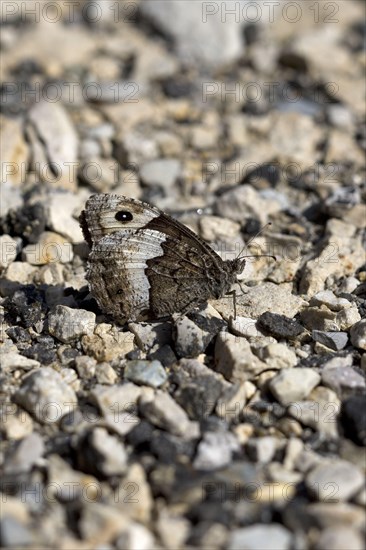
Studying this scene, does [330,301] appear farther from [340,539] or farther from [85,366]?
[340,539]

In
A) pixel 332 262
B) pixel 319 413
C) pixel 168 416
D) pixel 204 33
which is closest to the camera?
pixel 168 416

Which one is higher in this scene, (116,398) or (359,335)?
(359,335)

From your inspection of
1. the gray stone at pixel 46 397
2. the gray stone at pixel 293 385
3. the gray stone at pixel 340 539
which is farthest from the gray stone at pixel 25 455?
the gray stone at pixel 340 539

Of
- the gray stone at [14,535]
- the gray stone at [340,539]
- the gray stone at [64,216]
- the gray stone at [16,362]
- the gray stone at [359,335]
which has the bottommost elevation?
the gray stone at [340,539]

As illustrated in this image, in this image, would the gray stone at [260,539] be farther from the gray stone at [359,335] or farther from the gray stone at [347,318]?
the gray stone at [347,318]

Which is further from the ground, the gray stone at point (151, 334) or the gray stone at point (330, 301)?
the gray stone at point (330, 301)

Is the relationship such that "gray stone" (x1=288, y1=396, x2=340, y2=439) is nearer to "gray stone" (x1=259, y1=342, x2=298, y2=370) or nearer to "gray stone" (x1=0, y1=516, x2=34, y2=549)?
"gray stone" (x1=259, y1=342, x2=298, y2=370)

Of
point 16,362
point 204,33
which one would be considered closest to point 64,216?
point 16,362
